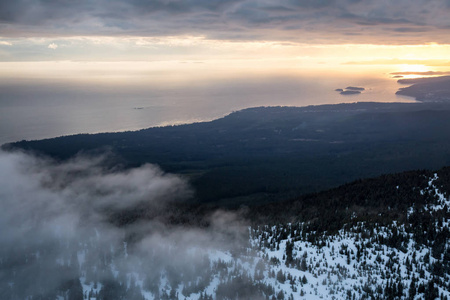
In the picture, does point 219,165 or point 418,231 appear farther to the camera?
point 219,165

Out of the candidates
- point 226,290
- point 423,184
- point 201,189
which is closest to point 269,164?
point 201,189

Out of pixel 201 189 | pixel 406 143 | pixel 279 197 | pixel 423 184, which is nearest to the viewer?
pixel 423 184

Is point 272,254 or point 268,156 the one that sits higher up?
point 268,156

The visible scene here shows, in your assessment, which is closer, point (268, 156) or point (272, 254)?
point (272, 254)

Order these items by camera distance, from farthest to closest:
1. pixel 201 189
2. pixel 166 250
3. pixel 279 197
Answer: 1. pixel 201 189
2. pixel 279 197
3. pixel 166 250

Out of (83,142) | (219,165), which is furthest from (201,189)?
(83,142)

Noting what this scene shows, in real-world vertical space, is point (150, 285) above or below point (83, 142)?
below

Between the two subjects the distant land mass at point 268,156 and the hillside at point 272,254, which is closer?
the hillside at point 272,254

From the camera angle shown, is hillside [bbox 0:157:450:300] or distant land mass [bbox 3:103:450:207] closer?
hillside [bbox 0:157:450:300]

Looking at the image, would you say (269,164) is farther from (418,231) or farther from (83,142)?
(418,231)
